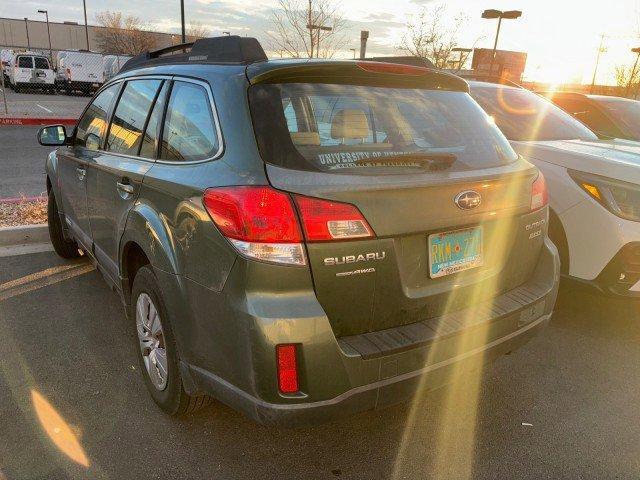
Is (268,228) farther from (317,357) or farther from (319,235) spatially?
(317,357)

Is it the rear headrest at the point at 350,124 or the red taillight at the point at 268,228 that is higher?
the rear headrest at the point at 350,124

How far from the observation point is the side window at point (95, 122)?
11.7ft

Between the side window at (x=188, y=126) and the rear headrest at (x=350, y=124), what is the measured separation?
0.55m

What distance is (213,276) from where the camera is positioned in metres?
2.05

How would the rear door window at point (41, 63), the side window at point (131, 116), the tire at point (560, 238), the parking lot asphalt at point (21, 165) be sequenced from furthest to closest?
the rear door window at point (41, 63), the parking lot asphalt at point (21, 165), the tire at point (560, 238), the side window at point (131, 116)

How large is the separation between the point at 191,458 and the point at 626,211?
125 inches

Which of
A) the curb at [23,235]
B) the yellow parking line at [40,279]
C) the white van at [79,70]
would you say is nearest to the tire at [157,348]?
the yellow parking line at [40,279]

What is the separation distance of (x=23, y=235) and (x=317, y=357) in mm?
4663

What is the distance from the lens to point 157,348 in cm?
270

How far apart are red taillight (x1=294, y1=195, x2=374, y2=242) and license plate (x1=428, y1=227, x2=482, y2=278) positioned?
392mm

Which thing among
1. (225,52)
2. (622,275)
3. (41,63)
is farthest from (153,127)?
(41,63)

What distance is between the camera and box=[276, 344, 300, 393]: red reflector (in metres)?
1.91

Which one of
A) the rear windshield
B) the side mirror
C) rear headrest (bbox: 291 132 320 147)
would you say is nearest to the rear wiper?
the rear windshield

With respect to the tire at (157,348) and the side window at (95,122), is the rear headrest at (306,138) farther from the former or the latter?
the side window at (95,122)
